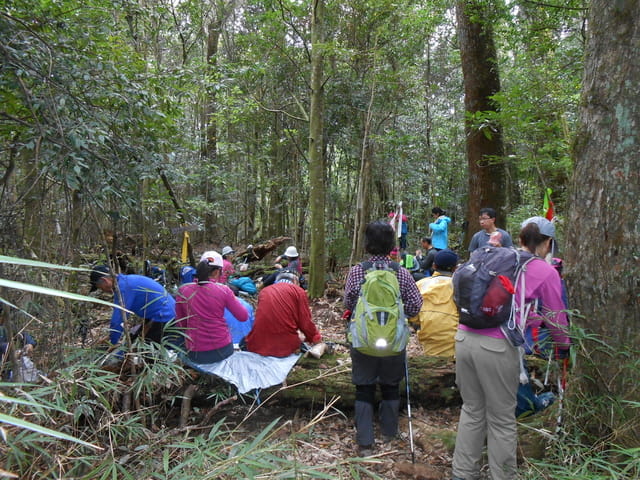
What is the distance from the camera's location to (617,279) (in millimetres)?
2508

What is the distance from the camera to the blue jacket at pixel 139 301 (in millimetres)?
3779

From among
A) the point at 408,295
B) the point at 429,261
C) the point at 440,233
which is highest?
the point at 440,233

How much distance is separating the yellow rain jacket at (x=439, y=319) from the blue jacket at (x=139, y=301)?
8.66ft

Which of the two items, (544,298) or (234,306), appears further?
(234,306)

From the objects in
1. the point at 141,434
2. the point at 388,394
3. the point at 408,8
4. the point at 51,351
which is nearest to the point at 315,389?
the point at 388,394

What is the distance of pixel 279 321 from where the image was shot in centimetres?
412

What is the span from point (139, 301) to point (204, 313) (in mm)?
655

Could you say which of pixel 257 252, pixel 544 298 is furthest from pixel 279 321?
pixel 257 252

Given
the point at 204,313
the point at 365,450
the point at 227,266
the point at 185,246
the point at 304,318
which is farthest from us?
the point at 227,266

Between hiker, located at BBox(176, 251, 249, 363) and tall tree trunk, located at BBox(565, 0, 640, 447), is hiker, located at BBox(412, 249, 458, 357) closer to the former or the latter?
tall tree trunk, located at BBox(565, 0, 640, 447)

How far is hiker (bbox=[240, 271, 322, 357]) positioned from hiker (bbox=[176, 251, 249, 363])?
0.33 metres

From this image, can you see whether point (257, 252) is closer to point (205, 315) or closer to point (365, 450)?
point (205, 315)

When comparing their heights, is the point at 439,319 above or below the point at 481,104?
below

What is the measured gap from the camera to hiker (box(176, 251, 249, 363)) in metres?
3.83
